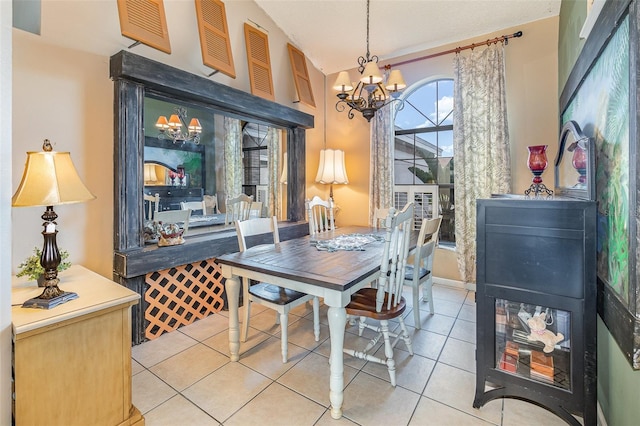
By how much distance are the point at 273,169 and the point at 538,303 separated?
3.22 metres

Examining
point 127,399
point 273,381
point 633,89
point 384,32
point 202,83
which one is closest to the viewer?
point 633,89

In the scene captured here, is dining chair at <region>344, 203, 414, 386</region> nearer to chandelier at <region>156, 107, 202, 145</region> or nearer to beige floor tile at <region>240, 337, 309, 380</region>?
beige floor tile at <region>240, 337, 309, 380</region>

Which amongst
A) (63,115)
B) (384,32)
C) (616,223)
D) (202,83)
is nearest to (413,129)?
(384,32)

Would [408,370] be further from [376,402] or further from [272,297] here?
[272,297]

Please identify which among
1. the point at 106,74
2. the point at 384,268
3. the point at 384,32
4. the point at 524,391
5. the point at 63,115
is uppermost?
the point at 384,32

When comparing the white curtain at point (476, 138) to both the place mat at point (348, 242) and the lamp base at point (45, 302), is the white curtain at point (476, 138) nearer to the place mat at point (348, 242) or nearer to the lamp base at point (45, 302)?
the place mat at point (348, 242)

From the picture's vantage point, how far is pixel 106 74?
234 cm

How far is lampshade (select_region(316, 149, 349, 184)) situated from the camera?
4.38 metres

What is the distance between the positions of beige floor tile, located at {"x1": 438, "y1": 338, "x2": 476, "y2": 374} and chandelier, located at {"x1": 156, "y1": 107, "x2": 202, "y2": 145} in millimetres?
2959

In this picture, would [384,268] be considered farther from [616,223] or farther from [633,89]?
[633,89]

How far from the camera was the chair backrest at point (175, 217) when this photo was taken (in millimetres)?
2746

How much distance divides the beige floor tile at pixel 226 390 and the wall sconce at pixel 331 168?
2812mm

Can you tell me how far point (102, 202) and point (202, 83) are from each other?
4.40 ft

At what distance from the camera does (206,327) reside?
2764mm
